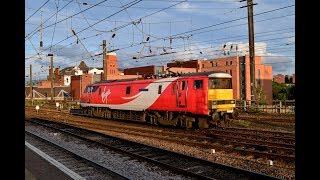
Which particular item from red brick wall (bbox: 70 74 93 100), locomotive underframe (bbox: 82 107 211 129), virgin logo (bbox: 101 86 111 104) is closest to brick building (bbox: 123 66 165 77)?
red brick wall (bbox: 70 74 93 100)

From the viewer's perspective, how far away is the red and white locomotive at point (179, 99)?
17234mm

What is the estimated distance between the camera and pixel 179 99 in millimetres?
18281

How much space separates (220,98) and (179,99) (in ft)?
7.37

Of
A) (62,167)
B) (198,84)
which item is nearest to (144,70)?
(198,84)

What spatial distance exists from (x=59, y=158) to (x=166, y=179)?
4.69 meters

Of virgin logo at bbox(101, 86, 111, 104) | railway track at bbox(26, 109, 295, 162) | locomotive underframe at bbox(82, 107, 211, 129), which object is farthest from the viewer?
virgin logo at bbox(101, 86, 111, 104)

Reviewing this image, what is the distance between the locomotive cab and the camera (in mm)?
17109

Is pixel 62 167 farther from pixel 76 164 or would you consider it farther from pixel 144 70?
pixel 144 70

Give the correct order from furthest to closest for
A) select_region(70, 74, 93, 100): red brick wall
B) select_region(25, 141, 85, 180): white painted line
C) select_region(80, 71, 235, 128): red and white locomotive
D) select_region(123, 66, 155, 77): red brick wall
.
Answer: select_region(123, 66, 155, 77): red brick wall
select_region(70, 74, 93, 100): red brick wall
select_region(80, 71, 235, 128): red and white locomotive
select_region(25, 141, 85, 180): white painted line

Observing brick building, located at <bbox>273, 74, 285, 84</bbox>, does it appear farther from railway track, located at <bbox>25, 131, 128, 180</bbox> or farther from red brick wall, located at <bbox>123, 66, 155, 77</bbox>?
railway track, located at <bbox>25, 131, 128, 180</bbox>

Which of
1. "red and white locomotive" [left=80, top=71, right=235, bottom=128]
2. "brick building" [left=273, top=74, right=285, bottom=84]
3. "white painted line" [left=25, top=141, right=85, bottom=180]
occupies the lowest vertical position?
"white painted line" [left=25, top=141, right=85, bottom=180]
